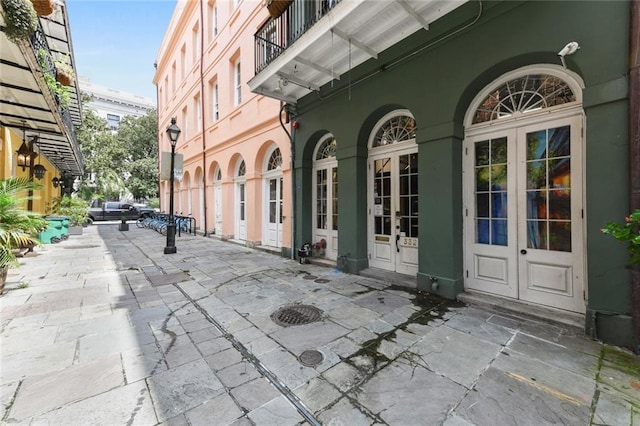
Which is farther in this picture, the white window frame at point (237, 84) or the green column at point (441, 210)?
the white window frame at point (237, 84)

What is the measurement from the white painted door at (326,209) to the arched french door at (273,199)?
144cm

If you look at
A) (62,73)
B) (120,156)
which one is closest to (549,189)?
(62,73)

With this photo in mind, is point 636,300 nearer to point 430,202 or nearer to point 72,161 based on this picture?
point 430,202

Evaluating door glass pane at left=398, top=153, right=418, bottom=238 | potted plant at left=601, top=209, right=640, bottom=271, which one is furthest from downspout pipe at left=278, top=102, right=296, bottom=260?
potted plant at left=601, top=209, right=640, bottom=271

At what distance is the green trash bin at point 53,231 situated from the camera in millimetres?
9508

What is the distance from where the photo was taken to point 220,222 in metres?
11.1

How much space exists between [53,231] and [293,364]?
12244 millimetres

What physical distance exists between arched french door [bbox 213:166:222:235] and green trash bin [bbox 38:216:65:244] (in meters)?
5.51

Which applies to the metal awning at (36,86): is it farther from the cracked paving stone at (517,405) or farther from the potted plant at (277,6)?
the cracked paving stone at (517,405)

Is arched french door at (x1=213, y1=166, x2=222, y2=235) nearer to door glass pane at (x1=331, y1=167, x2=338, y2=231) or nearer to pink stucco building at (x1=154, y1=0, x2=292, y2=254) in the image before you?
pink stucco building at (x1=154, y1=0, x2=292, y2=254)

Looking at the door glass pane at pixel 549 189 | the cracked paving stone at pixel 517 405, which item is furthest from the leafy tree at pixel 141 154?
the cracked paving stone at pixel 517 405

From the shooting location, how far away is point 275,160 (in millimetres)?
8391

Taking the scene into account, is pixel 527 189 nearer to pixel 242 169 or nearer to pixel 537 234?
pixel 537 234

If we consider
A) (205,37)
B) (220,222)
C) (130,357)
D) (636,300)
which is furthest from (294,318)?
(205,37)
